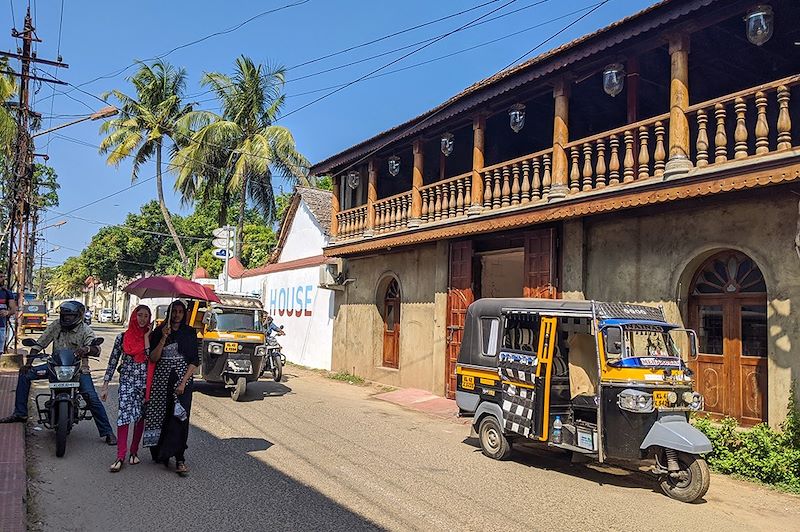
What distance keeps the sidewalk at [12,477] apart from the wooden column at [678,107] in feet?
28.6

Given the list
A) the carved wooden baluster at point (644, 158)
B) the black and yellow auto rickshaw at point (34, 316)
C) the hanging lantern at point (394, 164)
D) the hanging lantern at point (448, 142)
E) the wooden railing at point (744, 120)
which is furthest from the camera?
the black and yellow auto rickshaw at point (34, 316)

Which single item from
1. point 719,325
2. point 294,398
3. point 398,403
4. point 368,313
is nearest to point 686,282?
point 719,325

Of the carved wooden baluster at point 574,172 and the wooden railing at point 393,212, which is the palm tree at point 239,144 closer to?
the wooden railing at point 393,212

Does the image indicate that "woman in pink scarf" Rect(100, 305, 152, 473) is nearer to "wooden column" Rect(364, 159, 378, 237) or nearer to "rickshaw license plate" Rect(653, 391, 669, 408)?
"rickshaw license plate" Rect(653, 391, 669, 408)

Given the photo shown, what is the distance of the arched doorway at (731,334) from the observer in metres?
8.39

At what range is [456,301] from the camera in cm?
1359

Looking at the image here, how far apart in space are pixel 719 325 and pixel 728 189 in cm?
218

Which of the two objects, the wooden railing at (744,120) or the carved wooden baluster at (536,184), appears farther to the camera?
the carved wooden baluster at (536,184)

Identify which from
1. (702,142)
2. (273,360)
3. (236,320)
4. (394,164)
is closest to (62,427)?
(236,320)

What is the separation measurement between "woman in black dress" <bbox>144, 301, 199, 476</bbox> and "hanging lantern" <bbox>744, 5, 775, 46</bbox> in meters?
8.05

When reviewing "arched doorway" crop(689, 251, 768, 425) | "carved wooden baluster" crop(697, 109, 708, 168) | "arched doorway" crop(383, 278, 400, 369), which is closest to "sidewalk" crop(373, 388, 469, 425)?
"arched doorway" crop(383, 278, 400, 369)

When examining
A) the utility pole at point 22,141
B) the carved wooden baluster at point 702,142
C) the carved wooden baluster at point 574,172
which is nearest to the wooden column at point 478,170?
the carved wooden baluster at point 574,172

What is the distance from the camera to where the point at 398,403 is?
43.9 ft

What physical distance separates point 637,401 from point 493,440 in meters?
2.33
